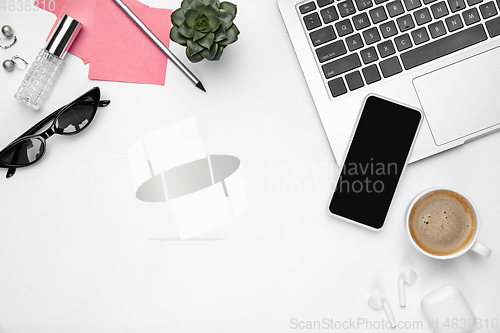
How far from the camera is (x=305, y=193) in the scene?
69 centimetres

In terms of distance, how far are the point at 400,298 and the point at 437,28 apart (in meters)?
0.46

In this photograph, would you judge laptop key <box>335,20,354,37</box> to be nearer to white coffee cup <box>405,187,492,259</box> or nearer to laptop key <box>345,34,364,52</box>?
laptop key <box>345,34,364,52</box>

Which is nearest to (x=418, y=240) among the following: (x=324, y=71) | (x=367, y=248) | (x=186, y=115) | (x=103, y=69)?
(x=367, y=248)

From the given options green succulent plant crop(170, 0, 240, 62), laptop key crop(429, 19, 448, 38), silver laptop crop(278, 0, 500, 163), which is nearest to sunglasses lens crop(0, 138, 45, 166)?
green succulent plant crop(170, 0, 240, 62)

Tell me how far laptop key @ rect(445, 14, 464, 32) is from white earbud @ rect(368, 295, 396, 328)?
0.46 metres

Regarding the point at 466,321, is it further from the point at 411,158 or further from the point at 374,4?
the point at 374,4

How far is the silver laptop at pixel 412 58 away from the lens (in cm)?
62

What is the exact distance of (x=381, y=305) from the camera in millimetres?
670

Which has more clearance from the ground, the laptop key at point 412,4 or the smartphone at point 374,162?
the laptop key at point 412,4

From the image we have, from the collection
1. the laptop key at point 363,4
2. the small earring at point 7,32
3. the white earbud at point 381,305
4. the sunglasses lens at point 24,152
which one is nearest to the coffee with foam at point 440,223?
the white earbud at point 381,305

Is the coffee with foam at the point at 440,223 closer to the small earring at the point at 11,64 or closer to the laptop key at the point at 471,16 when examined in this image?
the laptop key at the point at 471,16

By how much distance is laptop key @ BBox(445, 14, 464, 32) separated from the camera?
2.03 ft

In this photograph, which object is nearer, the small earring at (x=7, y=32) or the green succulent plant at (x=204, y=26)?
the green succulent plant at (x=204, y=26)

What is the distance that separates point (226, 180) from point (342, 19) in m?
0.33
